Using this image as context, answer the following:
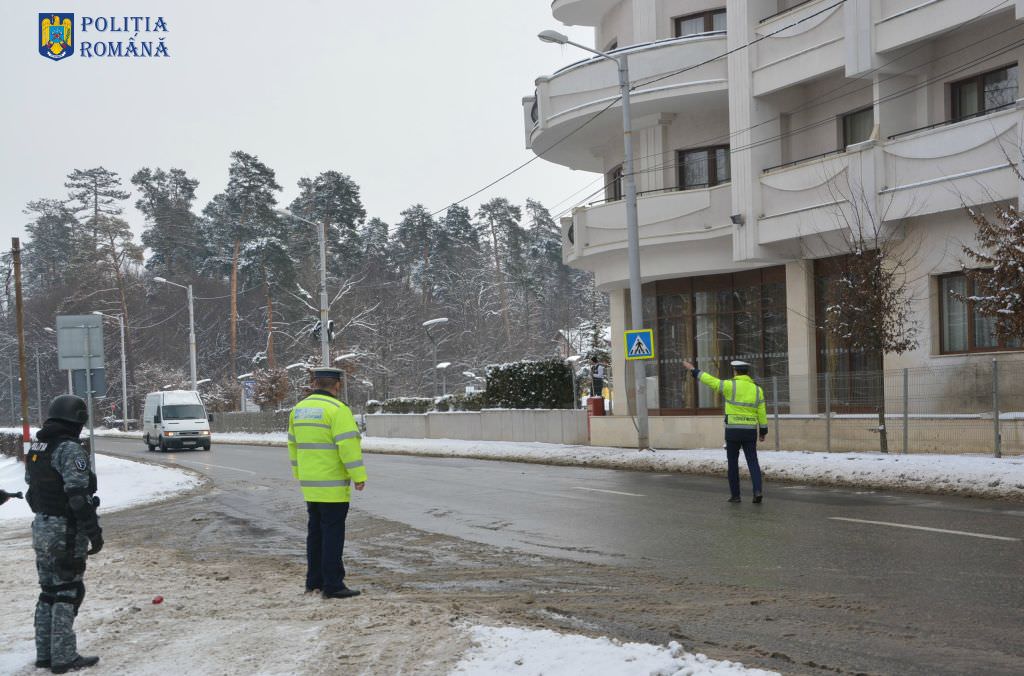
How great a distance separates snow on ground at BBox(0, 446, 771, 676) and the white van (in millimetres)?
30551

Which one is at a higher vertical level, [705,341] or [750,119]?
[750,119]

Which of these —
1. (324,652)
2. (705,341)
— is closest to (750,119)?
(705,341)

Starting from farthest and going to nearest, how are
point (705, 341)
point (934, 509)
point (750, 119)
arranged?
point (705, 341)
point (750, 119)
point (934, 509)

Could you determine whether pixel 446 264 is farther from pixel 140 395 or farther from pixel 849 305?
pixel 849 305

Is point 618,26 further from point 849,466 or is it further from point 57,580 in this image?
point 57,580

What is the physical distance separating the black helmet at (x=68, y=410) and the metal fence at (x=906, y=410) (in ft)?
50.8

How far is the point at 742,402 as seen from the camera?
14.0m

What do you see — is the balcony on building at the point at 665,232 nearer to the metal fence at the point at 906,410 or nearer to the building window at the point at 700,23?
the building window at the point at 700,23

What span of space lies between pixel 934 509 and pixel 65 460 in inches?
408

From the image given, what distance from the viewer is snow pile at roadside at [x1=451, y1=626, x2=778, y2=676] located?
564 cm

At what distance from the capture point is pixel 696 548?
10.4 metres

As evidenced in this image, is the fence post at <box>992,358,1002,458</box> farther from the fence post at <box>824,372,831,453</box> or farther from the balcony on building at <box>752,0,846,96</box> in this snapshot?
the balcony on building at <box>752,0,846,96</box>

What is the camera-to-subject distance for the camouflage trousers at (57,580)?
6.65m

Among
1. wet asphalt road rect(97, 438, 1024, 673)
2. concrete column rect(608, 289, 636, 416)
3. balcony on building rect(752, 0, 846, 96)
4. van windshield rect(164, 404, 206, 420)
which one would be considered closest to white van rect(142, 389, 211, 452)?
van windshield rect(164, 404, 206, 420)
